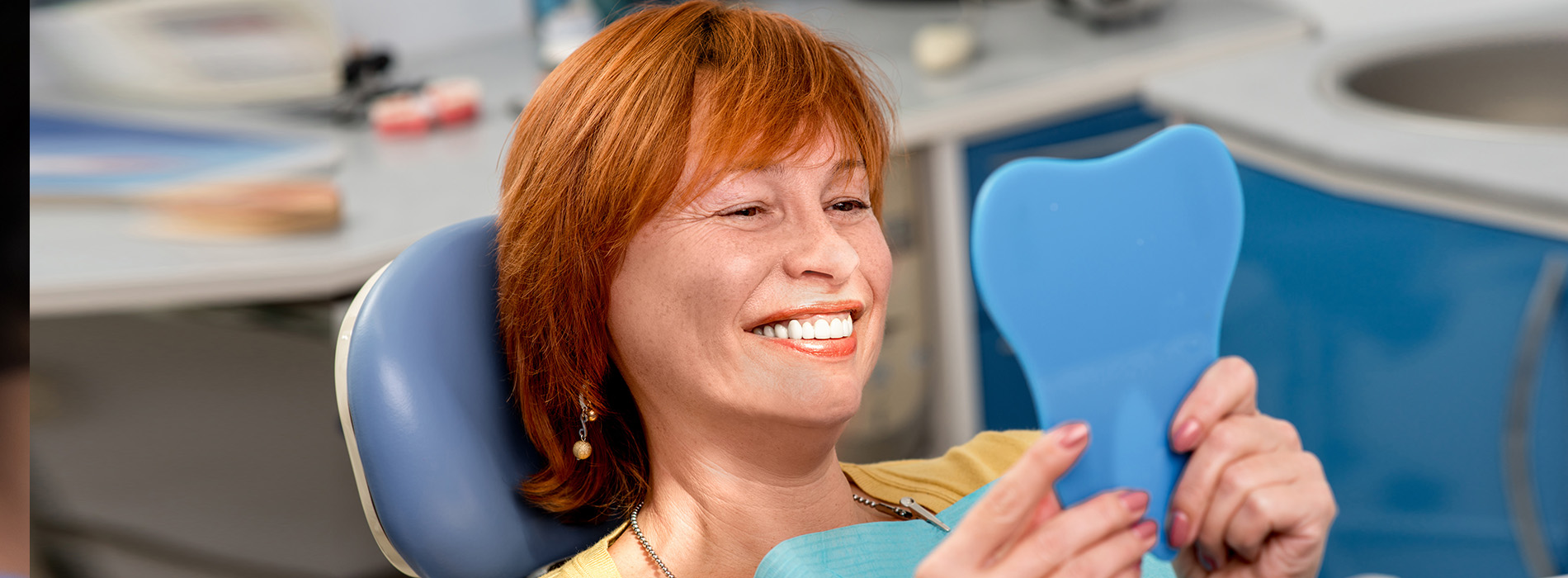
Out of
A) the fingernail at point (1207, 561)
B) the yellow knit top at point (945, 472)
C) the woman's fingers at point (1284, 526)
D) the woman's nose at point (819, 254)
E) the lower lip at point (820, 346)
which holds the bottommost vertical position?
the yellow knit top at point (945, 472)

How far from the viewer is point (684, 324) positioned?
0.91 m

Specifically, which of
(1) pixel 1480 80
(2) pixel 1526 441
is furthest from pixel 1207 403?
(1) pixel 1480 80

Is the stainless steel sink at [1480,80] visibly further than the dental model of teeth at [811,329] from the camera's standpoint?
Yes

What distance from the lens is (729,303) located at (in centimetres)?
89

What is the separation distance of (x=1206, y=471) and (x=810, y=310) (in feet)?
0.93

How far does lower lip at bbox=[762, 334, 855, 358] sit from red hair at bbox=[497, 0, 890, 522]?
124 millimetres

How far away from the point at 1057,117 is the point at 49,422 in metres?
1.66

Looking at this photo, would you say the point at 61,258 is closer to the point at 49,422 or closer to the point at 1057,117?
the point at 49,422

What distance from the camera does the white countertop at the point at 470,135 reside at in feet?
5.14

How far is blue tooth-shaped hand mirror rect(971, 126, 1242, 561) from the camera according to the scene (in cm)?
79

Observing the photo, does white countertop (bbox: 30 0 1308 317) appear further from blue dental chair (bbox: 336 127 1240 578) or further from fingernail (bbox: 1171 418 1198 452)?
fingernail (bbox: 1171 418 1198 452)

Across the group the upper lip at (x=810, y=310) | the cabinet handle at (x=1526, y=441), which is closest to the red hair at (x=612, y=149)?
the upper lip at (x=810, y=310)

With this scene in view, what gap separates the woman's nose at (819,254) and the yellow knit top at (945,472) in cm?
28

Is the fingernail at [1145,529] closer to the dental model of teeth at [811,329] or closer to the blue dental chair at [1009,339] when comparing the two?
the blue dental chair at [1009,339]
